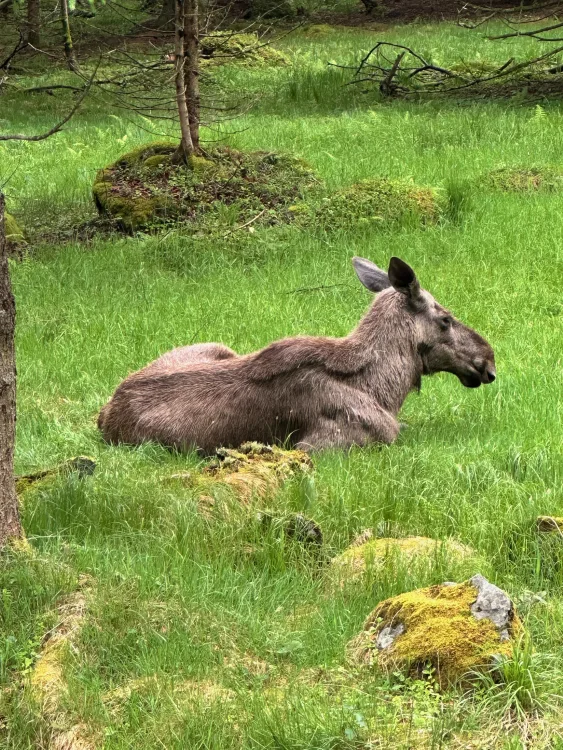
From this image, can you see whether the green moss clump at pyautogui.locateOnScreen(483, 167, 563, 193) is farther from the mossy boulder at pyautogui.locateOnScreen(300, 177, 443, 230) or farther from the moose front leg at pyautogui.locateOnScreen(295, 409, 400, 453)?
the moose front leg at pyautogui.locateOnScreen(295, 409, 400, 453)

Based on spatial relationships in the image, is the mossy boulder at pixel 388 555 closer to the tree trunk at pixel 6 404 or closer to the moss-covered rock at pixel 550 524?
the moss-covered rock at pixel 550 524

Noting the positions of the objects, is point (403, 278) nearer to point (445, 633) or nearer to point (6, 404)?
point (6, 404)

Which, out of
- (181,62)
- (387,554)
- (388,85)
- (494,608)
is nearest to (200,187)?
(181,62)

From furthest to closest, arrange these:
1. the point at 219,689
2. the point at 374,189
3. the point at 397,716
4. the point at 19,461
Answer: the point at 374,189, the point at 19,461, the point at 219,689, the point at 397,716

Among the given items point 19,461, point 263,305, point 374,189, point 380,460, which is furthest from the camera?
point 374,189

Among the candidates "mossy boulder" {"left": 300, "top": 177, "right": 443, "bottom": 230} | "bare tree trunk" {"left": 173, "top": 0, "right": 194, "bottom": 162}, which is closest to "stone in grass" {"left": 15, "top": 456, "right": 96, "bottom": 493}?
"mossy boulder" {"left": 300, "top": 177, "right": 443, "bottom": 230}

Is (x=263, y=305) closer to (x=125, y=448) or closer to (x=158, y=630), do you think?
(x=125, y=448)

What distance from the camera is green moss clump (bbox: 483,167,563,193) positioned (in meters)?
14.8

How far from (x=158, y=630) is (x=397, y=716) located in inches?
46.6

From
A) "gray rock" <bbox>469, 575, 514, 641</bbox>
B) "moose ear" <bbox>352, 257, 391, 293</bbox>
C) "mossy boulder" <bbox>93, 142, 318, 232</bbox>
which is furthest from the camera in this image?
"mossy boulder" <bbox>93, 142, 318, 232</bbox>

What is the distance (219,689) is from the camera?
414 cm

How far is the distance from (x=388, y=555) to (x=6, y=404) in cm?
189

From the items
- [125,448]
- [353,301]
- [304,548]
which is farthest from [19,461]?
[353,301]

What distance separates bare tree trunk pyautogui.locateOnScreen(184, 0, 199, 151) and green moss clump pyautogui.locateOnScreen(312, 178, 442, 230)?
258 cm
